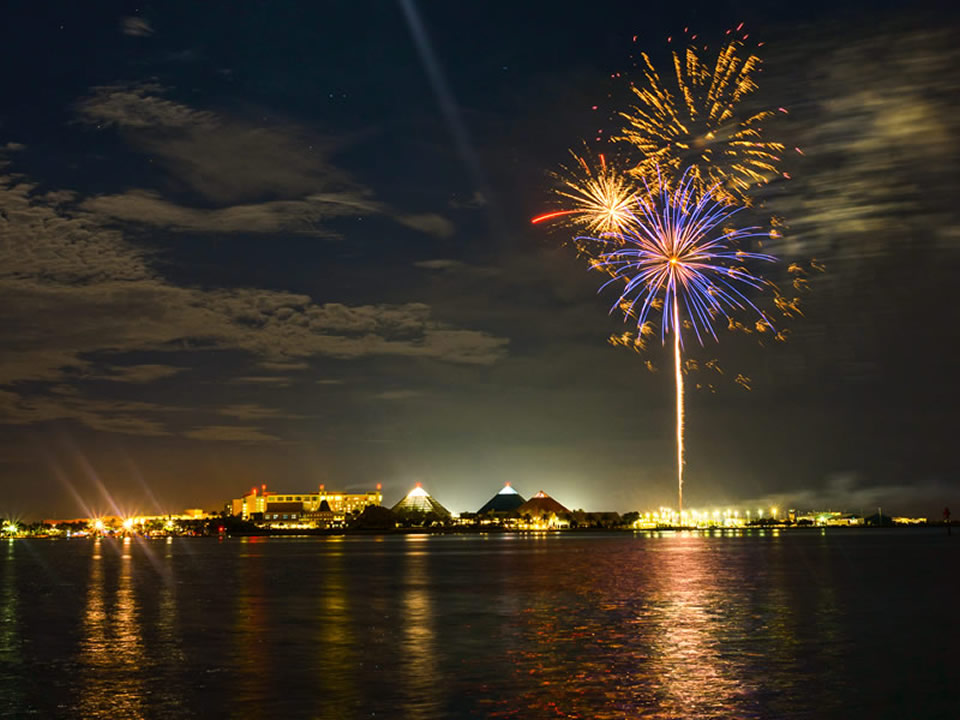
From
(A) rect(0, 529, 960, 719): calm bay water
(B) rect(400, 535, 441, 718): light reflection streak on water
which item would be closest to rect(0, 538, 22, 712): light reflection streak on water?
(A) rect(0, 529, 960, 719): calm bay water

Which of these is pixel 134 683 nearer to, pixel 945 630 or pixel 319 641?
pixel 319 641

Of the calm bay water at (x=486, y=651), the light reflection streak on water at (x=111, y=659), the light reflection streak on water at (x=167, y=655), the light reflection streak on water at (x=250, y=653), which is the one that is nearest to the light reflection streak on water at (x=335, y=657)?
the calm bay water at (x=486, y=651)

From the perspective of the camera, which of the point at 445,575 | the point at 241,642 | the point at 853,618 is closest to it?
the point at 241,642

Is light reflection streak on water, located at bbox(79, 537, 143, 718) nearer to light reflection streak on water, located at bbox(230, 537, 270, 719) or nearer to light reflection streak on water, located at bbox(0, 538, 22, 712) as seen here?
light reflection streak on water, located at bbox(0, 538, 22, 712)

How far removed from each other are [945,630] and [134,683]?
32525 mm

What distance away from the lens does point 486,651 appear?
116 ft

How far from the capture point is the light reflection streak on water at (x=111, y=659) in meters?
25.7

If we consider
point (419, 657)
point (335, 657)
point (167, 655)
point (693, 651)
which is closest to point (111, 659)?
point (167, 655)

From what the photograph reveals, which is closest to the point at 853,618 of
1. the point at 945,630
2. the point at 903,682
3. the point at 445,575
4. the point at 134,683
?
the point at 945,630

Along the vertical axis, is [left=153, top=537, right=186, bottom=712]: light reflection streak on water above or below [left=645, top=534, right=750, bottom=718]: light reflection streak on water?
above

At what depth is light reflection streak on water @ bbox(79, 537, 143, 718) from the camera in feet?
84.4

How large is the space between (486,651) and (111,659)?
12.8m

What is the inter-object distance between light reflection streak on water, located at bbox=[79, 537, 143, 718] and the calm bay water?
0.11 metres

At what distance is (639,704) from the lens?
25.5 meters
